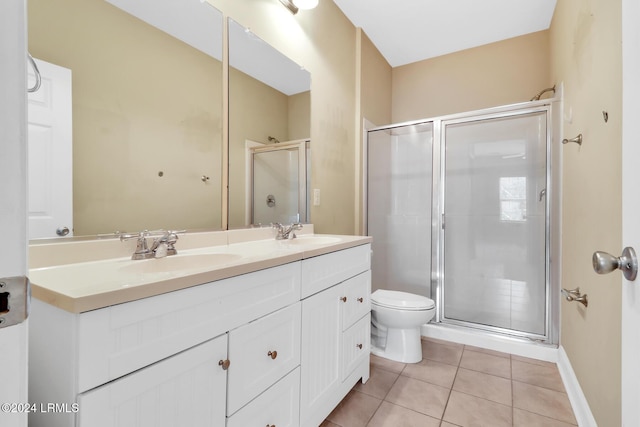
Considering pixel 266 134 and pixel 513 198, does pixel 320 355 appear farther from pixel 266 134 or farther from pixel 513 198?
pixel 513 198

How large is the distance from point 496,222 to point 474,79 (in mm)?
1432

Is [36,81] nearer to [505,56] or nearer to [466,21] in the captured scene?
[466,21]

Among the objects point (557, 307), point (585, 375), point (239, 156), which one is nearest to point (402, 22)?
point (239, 156)

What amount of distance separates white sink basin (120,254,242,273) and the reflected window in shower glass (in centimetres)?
214

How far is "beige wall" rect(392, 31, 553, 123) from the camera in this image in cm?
264

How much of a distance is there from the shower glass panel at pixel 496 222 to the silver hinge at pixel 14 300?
2.62 metres

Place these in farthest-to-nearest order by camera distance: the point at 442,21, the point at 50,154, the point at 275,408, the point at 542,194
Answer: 1. the point at 442,21
2. the point at 542,194
3. the point at 275,408
4. the point at 50,154

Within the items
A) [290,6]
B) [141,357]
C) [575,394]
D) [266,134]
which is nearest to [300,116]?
[266,134]

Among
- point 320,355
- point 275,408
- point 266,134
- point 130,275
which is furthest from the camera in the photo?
point 266,134

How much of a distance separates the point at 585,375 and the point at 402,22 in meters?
2.67

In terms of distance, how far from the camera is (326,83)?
224cm

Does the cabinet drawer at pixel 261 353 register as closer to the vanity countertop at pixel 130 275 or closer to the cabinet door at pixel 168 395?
the cabinet door at pixel 168 395

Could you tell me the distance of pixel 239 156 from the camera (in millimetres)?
1601

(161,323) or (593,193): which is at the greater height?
(593,193)
